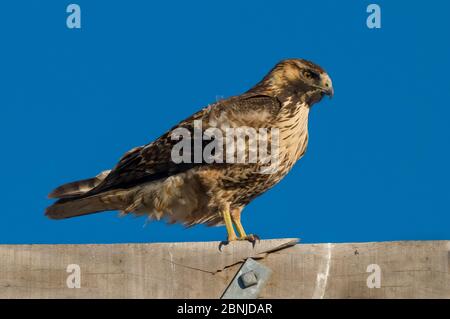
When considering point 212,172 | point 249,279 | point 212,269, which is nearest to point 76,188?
point 212,172

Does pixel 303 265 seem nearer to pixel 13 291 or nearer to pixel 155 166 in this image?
pixel 13 291

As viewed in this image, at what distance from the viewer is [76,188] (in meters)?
6.35

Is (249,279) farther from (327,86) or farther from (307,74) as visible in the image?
(307,74)

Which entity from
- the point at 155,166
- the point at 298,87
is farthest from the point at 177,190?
the point at 298,87

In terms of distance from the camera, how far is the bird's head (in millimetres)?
6297

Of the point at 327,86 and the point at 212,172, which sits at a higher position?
the point at 327,86

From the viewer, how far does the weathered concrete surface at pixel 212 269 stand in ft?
11.0

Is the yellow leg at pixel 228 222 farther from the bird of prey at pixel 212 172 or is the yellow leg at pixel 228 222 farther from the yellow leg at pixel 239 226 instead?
the yellow leg at pixel 239 226

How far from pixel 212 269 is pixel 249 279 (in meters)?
0.17

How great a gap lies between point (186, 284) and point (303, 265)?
1.62 feet

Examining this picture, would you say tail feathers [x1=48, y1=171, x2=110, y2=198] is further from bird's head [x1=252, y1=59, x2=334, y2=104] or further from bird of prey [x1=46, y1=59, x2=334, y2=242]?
bird's head [x1=252, y1=59, x2=334, y2=104]

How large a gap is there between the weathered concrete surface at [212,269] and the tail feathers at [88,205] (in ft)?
8.73

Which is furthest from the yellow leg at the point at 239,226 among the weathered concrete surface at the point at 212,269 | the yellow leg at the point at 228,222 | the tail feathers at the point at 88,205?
the weathered concrete surface at the point at 212,269

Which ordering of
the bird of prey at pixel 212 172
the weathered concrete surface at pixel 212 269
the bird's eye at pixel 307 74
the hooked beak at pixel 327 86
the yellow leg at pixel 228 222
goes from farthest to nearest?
the bird's eye at pixel 307 74 → the hooked beak at pixel 327 86 → the bird of prey at pixel 212 172 → the yellow leg at pixel 228 222 → the weathered concrete surface at pixel 212 269
